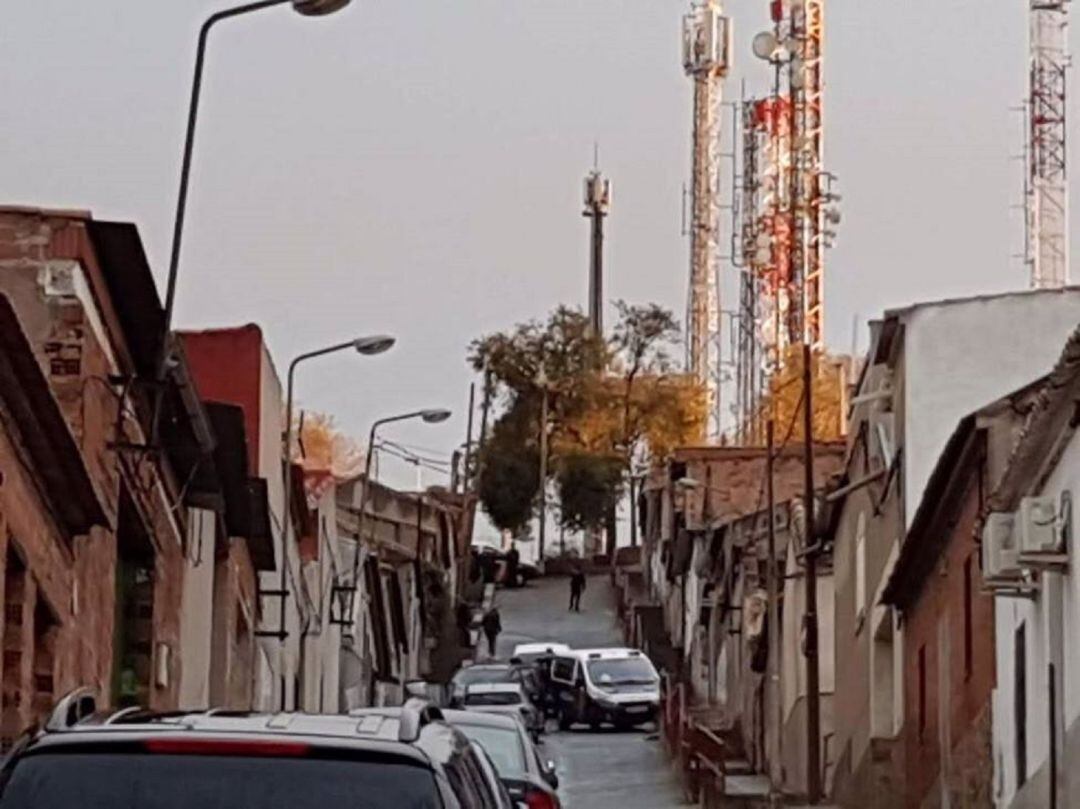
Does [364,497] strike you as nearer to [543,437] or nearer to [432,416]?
[432,416]

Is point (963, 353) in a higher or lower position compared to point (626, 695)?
higher

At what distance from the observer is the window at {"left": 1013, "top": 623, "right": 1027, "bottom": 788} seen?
25.9 m

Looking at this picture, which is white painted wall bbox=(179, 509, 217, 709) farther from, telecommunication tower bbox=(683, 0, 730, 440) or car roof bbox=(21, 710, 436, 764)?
telecommunication tower bbox=(683, 0, 730, 440)

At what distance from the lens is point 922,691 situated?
3569 centimetres

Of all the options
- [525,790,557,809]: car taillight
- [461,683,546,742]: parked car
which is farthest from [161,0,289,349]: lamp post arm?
[461,683,546,742]: parked car

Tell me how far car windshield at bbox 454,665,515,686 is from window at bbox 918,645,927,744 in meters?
22.1

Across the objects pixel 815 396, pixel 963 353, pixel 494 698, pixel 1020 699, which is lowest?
pixel 494 698

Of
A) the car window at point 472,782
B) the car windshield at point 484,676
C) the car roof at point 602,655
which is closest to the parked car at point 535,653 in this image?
the car roof at point 602,655

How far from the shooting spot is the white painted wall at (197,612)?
3443 cm

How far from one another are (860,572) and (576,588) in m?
50.9

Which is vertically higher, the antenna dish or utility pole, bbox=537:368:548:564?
the antenna dish

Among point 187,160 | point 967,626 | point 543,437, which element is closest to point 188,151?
point 187,160

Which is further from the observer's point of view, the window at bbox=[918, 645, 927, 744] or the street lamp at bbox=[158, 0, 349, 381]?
the window at bbox=[918, 645, 927, 744]

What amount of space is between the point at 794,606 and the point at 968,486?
2136 cm
